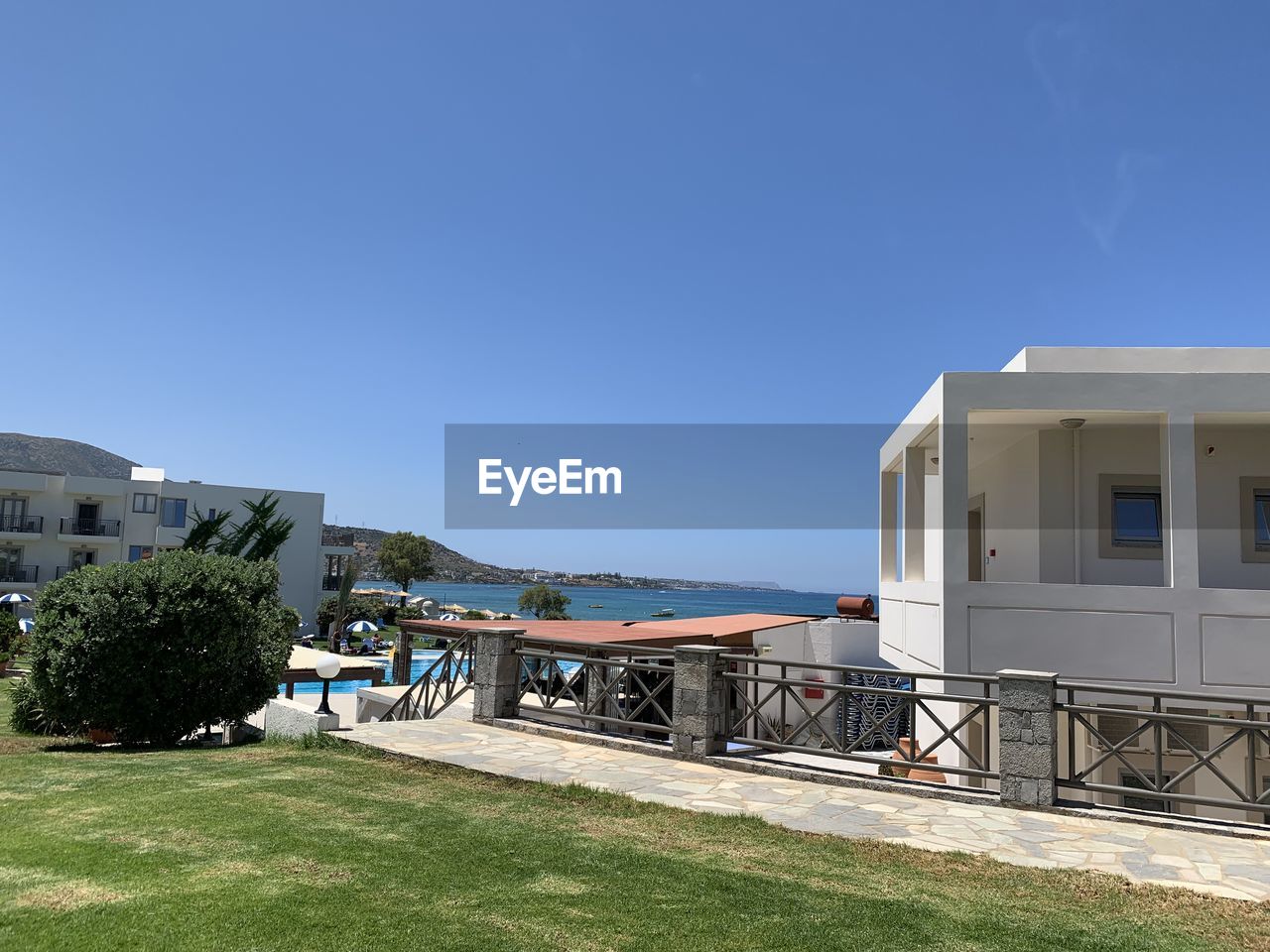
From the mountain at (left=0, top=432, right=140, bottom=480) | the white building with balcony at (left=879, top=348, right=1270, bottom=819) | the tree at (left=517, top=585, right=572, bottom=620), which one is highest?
the mountain at (left=0, top=432, right=140, bottom=480)

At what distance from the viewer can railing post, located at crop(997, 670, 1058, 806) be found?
25.7 ft

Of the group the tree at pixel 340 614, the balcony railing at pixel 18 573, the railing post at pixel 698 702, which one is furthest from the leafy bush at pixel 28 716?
the balcony railing at pixel 18 573

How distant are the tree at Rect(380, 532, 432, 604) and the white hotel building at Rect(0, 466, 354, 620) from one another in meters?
28.4

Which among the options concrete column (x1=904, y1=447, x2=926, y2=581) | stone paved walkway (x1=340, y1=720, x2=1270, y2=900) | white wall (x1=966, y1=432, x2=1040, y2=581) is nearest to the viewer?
stone paved walkway (x1=340, y1=720, x2=1270, y2=900)

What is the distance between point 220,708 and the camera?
13.1 meters

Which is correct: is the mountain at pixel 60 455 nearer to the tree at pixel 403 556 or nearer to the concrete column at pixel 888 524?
the tree at pixel 403 556

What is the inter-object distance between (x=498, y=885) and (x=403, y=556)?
265ft

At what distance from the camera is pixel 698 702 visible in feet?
31.6

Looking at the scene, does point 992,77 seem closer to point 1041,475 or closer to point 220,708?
point 1041,475

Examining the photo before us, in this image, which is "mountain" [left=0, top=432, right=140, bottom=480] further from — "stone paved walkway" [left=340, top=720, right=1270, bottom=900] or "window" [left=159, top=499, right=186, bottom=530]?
"stone paved walkway" [left=340, top=720, right=1270, bottom=900]

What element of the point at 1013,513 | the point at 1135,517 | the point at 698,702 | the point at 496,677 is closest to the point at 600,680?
the point at 496,677

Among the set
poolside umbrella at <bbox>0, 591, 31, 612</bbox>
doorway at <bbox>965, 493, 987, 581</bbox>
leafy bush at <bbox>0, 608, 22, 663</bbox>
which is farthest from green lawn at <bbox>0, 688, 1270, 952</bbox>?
poolside umbrella at <bbox>0, 591, 31, 612</bbox>

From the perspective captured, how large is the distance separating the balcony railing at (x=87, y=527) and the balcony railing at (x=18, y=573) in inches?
93.2

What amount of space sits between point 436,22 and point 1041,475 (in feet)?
40.0
